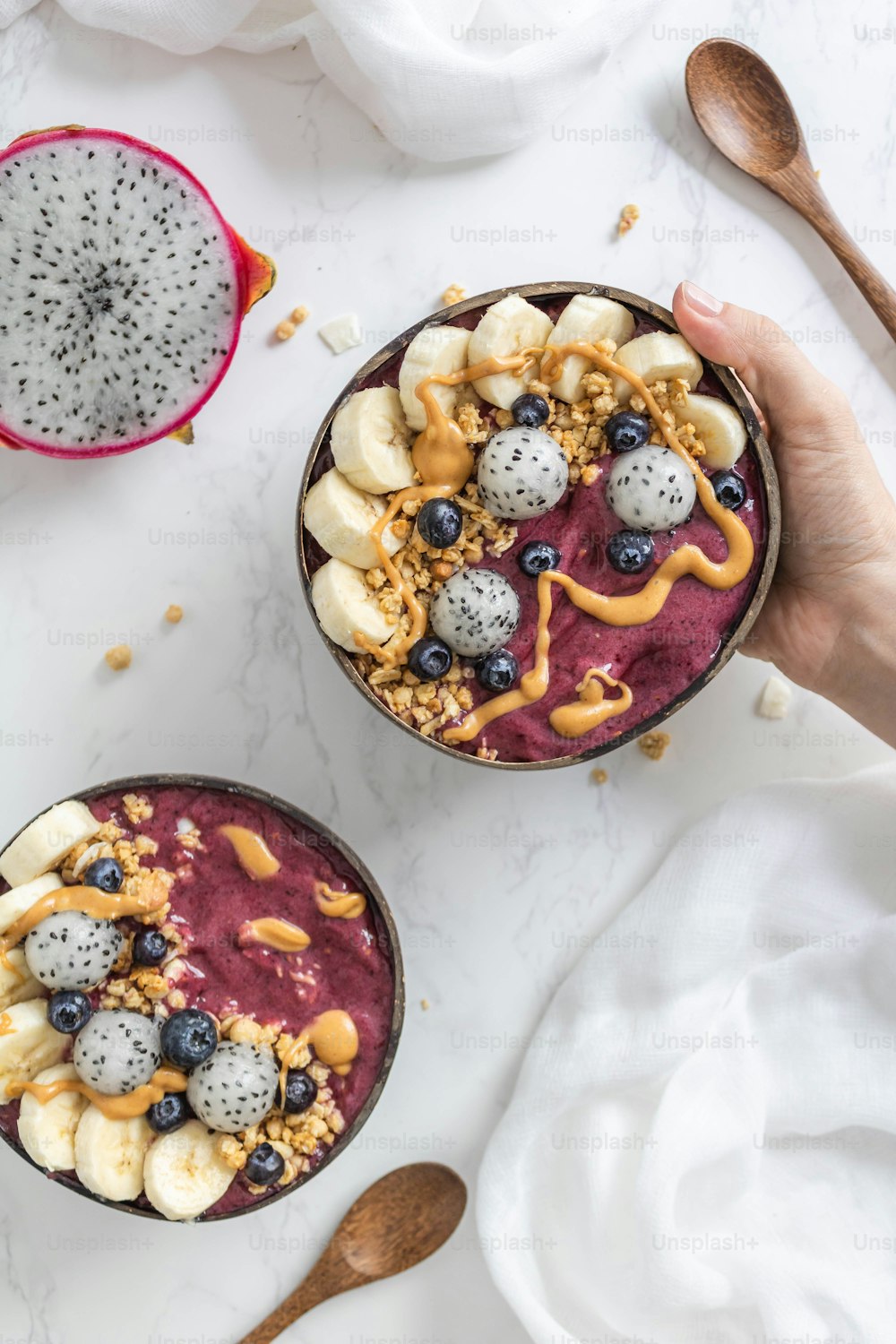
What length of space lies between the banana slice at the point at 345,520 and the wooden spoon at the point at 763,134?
122 centimetres

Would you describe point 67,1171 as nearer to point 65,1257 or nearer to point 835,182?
point 65,1257

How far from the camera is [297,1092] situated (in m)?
2.19

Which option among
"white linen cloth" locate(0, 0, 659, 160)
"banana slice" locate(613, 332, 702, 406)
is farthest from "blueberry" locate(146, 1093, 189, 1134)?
"white linen cloth" locate(0, 0, 659, 160)

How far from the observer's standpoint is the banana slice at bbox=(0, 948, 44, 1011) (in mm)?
2170

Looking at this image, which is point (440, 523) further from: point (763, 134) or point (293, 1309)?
point (293, 1309)

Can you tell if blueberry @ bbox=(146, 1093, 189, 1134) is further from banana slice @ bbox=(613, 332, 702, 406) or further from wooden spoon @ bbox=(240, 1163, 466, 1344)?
banana slice @ bbox=(613, 332, 702, 406)

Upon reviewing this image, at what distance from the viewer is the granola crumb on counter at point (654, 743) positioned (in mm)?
2627

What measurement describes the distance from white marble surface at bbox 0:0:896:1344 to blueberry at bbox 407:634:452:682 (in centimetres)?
54

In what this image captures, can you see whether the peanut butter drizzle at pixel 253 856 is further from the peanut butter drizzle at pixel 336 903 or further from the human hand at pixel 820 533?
the human hand at pixel 820 533

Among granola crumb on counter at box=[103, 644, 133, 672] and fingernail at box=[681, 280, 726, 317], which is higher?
fingernail at box=[681, 280, 726, 317]

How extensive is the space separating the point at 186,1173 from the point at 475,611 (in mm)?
1208

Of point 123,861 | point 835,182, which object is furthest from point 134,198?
point 835,182

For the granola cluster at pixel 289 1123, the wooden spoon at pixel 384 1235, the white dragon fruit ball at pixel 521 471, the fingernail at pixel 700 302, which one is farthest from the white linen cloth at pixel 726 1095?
the fingernail at pixel 700 302

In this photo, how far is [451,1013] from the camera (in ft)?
8.71
